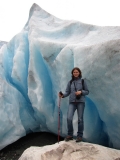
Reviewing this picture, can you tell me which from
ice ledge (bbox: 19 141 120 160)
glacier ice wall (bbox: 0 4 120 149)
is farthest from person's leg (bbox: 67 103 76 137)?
glacier ice wall (bbox: 0 4 120 149)

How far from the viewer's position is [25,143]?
470 cm

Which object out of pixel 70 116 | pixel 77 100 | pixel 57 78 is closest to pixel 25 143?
pixel 57 78

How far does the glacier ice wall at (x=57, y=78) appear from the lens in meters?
3.47

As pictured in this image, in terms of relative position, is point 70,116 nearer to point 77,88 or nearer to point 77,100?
point 77,100

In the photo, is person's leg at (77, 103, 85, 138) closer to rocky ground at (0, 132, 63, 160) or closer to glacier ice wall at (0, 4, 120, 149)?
glacier ice wall at (0, 4, 120, 149)

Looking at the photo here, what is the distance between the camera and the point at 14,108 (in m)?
4.57

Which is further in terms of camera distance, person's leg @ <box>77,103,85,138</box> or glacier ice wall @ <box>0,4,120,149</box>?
glacier ice wall @ <box>0,4,120,149</box>

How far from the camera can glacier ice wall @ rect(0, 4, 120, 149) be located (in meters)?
3.47

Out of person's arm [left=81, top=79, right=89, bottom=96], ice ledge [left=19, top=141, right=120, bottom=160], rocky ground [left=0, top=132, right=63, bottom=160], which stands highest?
person's arm [left=81, top=79, right=89, bottom=96]

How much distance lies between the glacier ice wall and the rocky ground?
151mm

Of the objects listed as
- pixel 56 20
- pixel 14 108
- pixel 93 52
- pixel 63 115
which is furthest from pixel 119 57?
pixel 56 20

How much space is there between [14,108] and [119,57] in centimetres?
248

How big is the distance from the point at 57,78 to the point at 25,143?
164 cm

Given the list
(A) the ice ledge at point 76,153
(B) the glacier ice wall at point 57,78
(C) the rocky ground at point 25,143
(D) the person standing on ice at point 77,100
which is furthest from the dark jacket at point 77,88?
(C) the rocky ground at point 25,143
